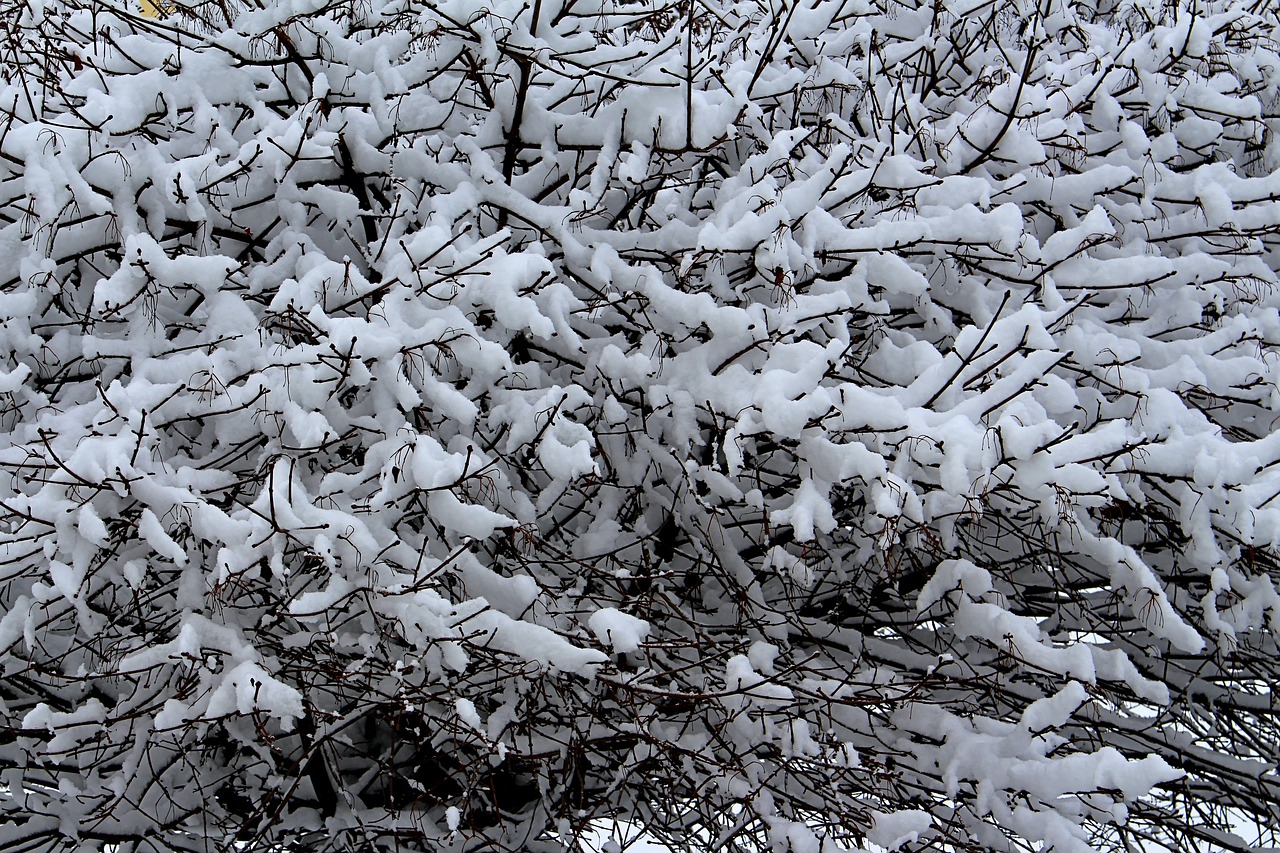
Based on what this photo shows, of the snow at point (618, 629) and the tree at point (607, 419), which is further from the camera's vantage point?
the tree at point (607, 419)

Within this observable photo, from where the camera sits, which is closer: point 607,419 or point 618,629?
point 618,629

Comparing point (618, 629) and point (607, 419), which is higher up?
point (607, 419)

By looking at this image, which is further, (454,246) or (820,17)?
(820,17)

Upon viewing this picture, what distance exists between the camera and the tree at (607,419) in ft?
9.59

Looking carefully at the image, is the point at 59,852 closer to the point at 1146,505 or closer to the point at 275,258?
the point at 275,258

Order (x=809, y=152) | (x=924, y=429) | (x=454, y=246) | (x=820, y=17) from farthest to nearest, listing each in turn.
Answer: (x=809, y=152) < (x=820, y=17) < (x=454, y=246) < (x=924, y=429)

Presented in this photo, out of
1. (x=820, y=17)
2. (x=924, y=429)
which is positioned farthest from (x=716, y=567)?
(x=820, y=17)

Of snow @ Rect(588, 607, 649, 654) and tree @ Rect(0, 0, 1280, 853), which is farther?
tree @ Rect(0, 0, 1280, 853)

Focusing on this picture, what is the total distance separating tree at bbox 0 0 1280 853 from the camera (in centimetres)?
292

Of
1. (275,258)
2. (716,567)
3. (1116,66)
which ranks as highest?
(1116,66)

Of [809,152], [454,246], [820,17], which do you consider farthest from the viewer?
[809,152]

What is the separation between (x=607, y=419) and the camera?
362 centimetres

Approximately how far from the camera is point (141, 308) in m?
3.38

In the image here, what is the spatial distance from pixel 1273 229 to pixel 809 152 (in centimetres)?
183
